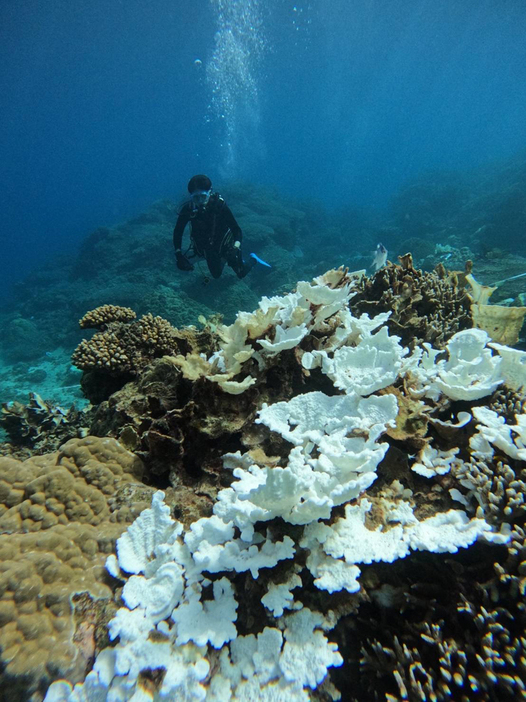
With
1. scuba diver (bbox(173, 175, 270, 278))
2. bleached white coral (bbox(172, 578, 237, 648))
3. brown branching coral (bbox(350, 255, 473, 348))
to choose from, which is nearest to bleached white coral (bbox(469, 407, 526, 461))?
brown branching coral (bbox(350, 255, 473, 348))

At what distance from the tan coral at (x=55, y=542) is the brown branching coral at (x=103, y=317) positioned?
8.65 ft

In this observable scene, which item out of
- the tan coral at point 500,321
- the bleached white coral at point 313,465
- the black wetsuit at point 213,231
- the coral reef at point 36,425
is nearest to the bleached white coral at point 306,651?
the bleached white coral at point 313,465

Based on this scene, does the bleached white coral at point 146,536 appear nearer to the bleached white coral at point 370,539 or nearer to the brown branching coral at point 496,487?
the bleached white coral at point 370,539

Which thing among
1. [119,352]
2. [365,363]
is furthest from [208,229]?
[365,363]

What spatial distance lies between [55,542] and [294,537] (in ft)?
5.00

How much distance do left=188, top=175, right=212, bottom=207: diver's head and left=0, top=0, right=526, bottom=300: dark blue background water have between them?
40.6m

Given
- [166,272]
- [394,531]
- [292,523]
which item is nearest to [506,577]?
[394,531]

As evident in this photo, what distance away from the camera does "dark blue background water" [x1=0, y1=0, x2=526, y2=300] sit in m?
60.6

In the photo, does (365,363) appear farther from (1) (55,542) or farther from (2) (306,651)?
(1) (55,542)

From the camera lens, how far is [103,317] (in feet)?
15.8

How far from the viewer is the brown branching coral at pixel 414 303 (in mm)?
3689

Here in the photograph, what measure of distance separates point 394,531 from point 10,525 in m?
2.45

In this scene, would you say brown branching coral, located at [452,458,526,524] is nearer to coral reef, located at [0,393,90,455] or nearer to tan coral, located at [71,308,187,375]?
tan coral, located at [71,308,187,375]

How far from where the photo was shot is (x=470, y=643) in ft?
4.70
